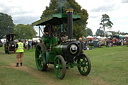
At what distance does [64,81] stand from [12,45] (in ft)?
46.5

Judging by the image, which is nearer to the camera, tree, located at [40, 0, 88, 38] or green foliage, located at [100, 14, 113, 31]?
tree, located at [40, 0, 88, 38]

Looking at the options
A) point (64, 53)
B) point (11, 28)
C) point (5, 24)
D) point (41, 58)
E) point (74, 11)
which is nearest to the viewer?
point (64, 53)

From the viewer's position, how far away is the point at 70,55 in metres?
6.47

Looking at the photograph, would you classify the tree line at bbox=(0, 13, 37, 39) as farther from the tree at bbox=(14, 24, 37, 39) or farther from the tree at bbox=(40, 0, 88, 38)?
the tree at bbox=(40, 0, 88, 38)

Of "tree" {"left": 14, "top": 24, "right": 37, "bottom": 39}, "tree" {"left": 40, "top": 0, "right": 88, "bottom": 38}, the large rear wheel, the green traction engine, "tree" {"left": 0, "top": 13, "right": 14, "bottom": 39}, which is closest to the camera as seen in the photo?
the green traction engine

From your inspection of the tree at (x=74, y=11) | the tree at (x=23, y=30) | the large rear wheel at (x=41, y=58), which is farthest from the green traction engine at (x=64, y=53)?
the tree at (x=23, y=30)

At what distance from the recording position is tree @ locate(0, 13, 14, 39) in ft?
240

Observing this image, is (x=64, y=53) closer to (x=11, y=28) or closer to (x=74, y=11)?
(x=74, y=11)

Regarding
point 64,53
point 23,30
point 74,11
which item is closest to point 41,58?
point 64,53

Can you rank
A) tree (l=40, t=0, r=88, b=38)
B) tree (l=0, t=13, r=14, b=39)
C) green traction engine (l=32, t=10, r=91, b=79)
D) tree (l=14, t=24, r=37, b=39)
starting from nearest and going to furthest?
green traction engine (l=32, t=10, r=91, b=79) → tree (l=40, t=0, r=88, b=38) → tree (l=0, t=13, r=14, b=39) → tree (l=14, t=24, r=37, b=39)

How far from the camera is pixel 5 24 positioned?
73875 mm

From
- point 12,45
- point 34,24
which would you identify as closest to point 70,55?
point 34,24

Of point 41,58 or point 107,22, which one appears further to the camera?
point 107,22

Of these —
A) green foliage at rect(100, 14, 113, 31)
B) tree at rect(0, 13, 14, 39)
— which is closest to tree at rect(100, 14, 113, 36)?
green foliage at rect(100, 14, 113, 31)
